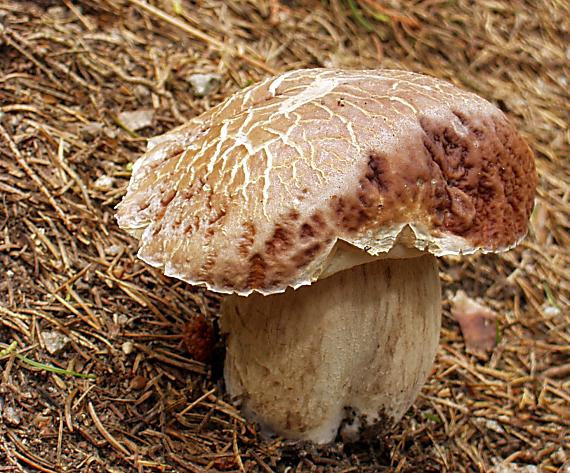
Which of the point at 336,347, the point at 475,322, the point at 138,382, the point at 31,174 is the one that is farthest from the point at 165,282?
the point at 475,322

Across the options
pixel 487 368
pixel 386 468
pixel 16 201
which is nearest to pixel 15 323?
pixel 16 201

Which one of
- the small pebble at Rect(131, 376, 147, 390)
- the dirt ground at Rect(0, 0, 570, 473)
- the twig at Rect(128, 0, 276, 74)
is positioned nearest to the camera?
the dirt ground at Rect(0, 0, 570, 473)

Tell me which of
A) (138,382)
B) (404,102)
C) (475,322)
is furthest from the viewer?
(475,322)

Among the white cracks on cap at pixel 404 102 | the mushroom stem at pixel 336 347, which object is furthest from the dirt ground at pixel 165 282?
the white cracks on cap at pixel 404 102

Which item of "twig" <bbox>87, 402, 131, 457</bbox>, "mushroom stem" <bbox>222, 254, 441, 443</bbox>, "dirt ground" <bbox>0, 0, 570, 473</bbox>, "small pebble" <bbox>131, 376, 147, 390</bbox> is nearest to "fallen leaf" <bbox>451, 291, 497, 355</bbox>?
"dirt ground" <bbox>0, 0, 570, 473</bbox>

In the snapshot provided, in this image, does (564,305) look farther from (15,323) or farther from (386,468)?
(15,323)

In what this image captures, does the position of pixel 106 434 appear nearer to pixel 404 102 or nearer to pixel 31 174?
pixel 31 174

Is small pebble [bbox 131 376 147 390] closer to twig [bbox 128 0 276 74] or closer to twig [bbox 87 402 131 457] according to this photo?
twig [bbox 87 402 131 457]
